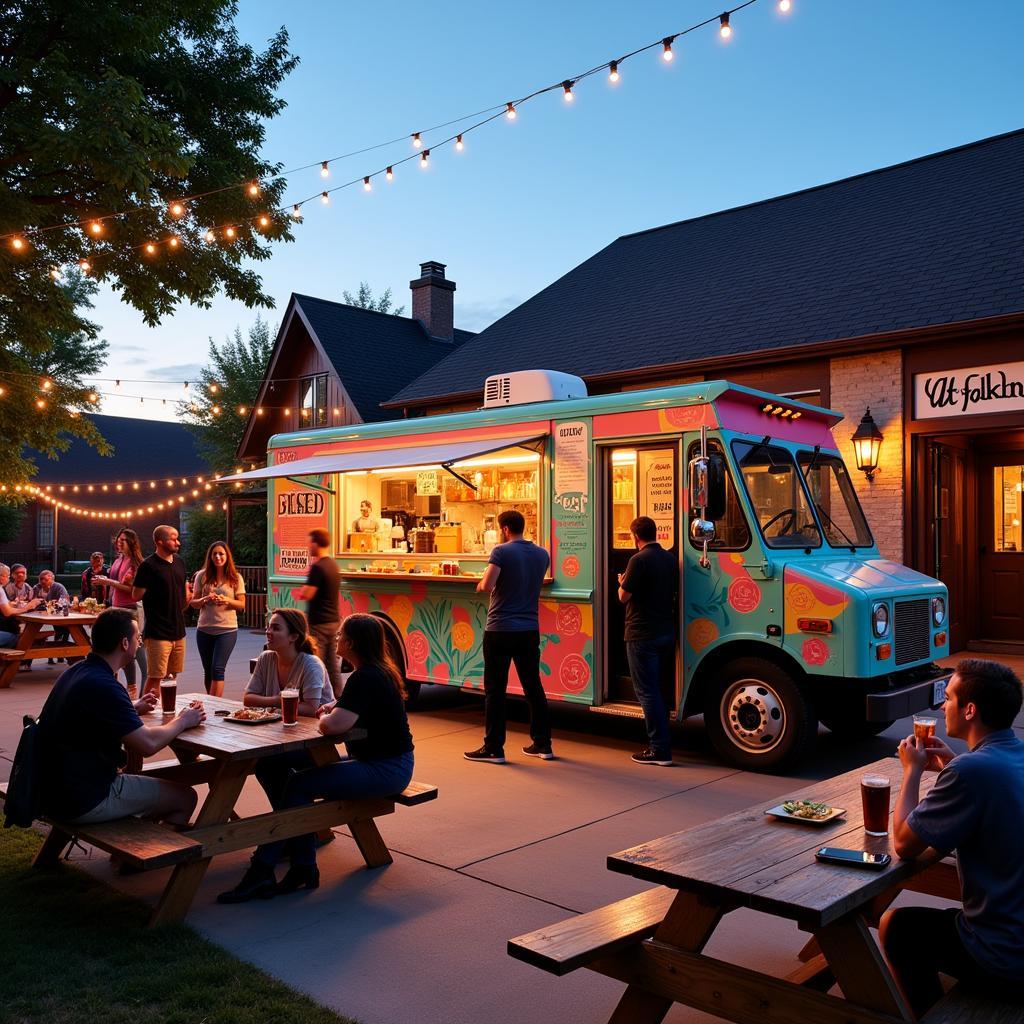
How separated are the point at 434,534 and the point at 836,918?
7528mm

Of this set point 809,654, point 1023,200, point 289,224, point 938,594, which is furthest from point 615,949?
point 1023,200

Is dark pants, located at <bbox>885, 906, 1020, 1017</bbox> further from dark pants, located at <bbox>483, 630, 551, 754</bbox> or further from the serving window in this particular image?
the serving window

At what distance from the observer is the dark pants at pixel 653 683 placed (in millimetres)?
7223

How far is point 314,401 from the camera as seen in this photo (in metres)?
23.4

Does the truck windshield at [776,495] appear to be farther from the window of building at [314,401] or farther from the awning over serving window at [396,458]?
the window of building at [314,401]

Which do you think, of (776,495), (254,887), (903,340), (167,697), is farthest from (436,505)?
(903,340)

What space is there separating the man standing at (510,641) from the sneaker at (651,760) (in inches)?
26.9

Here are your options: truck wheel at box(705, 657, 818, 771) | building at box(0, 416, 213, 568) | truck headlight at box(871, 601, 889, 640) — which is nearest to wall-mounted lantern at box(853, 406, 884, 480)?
truck headlight at box(871, 601, 889, 640)

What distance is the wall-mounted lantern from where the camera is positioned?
1206 cm

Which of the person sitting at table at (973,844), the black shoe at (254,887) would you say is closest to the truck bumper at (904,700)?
the person sitting at table at (973,844)

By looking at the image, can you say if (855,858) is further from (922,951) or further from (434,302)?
(434,302)

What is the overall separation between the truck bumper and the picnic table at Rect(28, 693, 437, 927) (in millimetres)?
3273

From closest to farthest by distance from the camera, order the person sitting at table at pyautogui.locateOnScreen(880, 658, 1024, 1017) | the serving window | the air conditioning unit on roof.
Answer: the person sitting at table at pyautogui.locateOnScreen(880, 658, 1024, 1017), the air conditioning unit on roof, the serving window

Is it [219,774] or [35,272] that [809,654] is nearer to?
[219,774]
